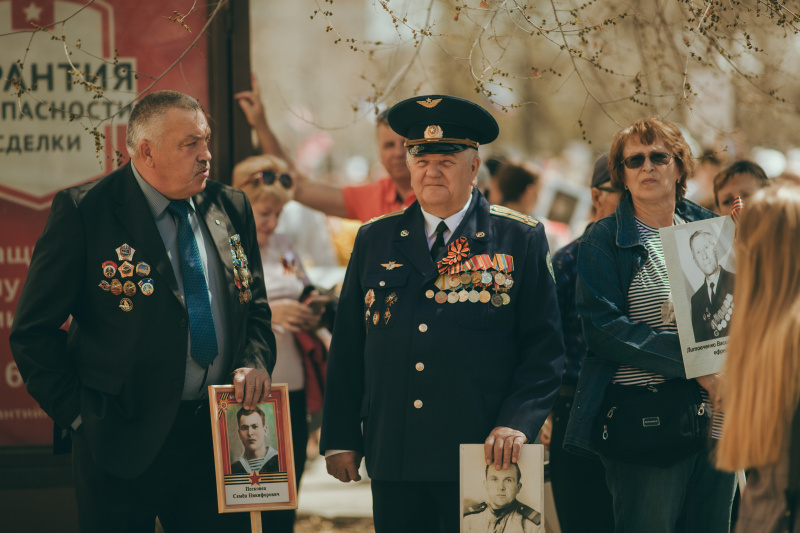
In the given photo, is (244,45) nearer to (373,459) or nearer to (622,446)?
(373,459)

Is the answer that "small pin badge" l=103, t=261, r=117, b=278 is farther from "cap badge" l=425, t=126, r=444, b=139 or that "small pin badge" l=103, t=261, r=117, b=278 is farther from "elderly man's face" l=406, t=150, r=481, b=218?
"cap badge" l=425, t=126, r=444, b=139

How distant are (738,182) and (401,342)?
7.99 ft

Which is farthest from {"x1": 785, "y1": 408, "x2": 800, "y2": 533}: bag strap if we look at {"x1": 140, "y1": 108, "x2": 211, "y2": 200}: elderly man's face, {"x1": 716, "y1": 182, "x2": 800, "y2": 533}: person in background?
{"x1": 140, "y1": 108, "x2": 211, "y2": 200}: elderly man's face

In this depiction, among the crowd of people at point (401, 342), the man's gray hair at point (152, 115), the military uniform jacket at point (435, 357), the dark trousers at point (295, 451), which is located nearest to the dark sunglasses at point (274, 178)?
the dark trousers at point (295, 451)

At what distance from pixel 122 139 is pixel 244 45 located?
0.89m

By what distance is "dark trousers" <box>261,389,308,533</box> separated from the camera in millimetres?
4840

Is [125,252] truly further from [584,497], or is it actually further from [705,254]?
[584,497]

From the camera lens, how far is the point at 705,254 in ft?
11.9

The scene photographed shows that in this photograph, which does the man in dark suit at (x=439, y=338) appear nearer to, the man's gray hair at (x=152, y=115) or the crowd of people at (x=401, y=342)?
the crowd of people at (x=401, y=342)

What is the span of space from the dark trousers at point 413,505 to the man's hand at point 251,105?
2.60 metres

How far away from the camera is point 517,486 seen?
129 inches

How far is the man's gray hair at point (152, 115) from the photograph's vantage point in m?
3.60

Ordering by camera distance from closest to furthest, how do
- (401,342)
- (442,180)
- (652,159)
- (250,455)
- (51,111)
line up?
(250,455) → (401,342) → (442,180) → (652,159) → (51,111)

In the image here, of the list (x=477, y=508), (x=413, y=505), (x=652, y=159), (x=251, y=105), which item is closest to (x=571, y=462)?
(x=413, y=505)
